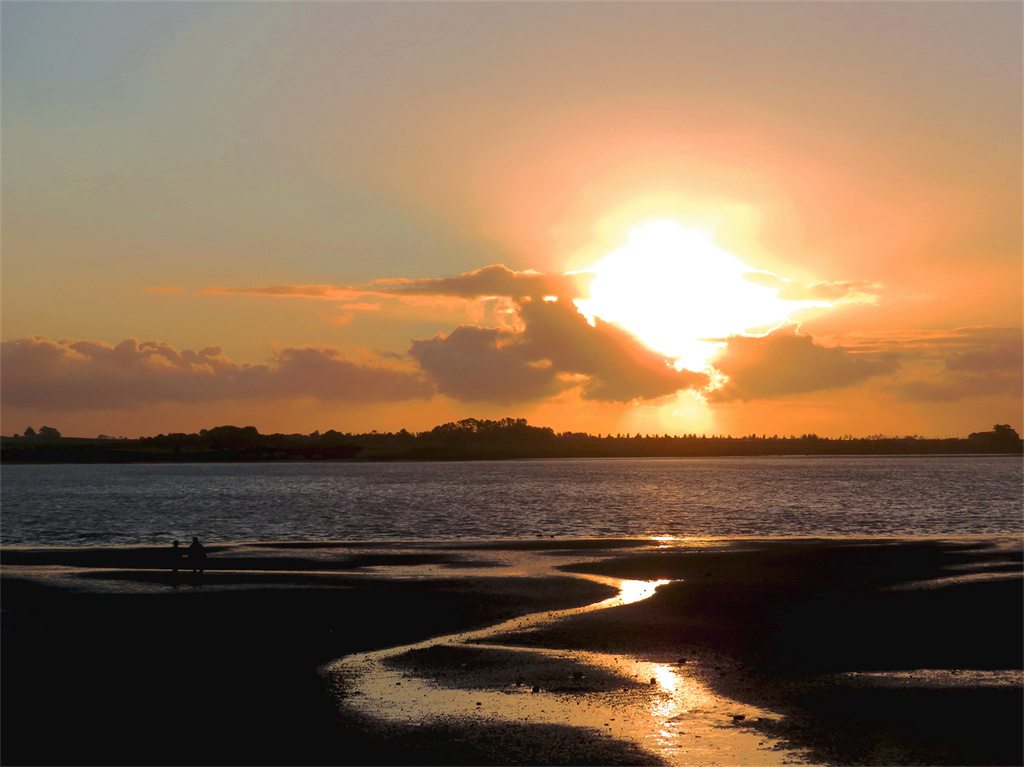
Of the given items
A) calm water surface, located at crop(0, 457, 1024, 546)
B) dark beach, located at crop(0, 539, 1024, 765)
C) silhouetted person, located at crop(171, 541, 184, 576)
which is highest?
silhouetted person, located at crop(171, 541, 184, 576)

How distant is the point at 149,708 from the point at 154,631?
7.78 metres

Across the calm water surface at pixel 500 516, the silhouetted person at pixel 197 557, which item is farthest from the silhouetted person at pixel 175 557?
the calm water surface at pixel 500 516

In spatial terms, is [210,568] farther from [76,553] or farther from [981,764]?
[981,764]

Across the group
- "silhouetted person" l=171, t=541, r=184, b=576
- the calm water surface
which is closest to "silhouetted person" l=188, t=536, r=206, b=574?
"silhouetted person" l=171, t=541, r=184, b=576

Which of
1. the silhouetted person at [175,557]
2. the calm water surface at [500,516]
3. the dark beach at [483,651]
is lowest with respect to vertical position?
the calm water surface at [500,516]

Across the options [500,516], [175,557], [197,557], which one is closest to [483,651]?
[197,557]

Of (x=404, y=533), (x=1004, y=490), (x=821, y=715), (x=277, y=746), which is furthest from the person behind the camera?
(x=1004, y=490)

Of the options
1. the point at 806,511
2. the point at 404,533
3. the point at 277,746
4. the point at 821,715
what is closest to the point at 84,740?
the point at 277,746

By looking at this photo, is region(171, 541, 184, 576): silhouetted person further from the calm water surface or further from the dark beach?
the calm water surface

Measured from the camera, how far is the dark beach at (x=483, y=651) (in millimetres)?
14758

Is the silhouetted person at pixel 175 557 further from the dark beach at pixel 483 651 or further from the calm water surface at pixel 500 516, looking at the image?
the calm water surface at pixel 500 516

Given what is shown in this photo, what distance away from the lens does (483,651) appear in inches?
847

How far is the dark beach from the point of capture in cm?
1476

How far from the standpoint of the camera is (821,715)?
16.2 metres
